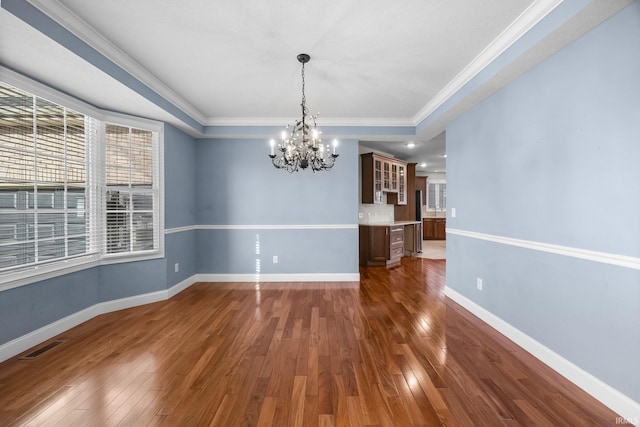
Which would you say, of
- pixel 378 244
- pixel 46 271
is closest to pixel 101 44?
pixel 46 271

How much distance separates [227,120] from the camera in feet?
14.1

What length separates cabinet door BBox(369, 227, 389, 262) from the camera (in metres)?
5.73

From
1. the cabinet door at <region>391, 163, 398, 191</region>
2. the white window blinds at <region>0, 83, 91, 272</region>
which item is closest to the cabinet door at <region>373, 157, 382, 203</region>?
the cabinet door at <region>391, 163, 398, 191</region>

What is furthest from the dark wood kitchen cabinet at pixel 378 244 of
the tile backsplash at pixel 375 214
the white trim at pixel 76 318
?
the white trim at pixel 76 318

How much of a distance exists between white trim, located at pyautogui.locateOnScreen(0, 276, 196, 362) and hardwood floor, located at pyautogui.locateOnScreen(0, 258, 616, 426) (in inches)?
3.9

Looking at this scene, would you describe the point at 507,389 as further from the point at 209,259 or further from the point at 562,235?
the point at 209,259

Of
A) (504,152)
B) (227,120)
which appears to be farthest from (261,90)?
(504,152)

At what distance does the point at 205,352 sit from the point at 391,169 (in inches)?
216

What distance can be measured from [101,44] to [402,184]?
6191 mm

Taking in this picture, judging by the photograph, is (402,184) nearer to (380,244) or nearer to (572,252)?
(380,244)

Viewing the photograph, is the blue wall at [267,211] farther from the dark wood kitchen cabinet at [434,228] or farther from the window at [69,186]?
the dark wood kitchen cabinet at [434,228]

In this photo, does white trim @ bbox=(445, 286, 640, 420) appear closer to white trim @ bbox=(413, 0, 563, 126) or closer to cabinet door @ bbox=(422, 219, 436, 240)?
white trim @ bbox=(413, 0, 563, 126)

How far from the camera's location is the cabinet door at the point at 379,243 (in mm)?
5730

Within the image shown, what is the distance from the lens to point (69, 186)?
289 cm
